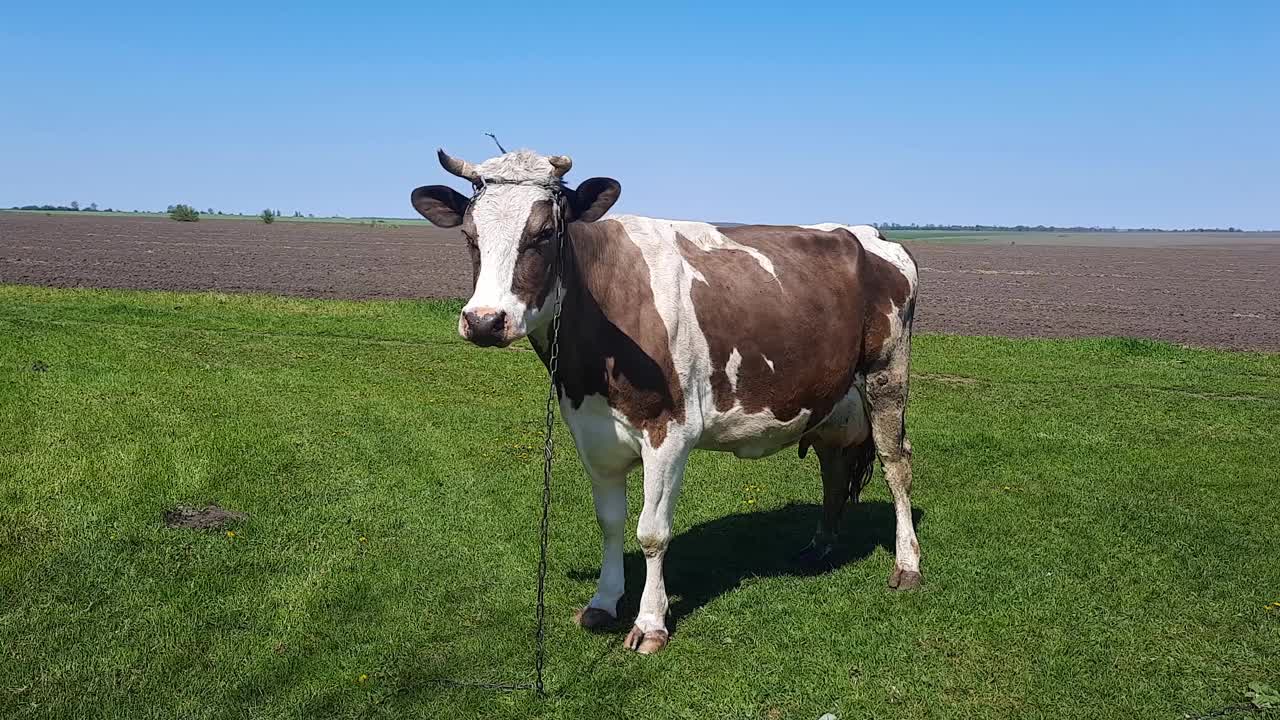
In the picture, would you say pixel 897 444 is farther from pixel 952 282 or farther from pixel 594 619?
pixel 952 282

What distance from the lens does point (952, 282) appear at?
172 feet

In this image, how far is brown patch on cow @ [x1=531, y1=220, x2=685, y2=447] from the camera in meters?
6.70

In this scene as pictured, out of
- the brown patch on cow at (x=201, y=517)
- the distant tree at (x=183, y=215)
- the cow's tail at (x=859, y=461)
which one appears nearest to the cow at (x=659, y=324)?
the cow's tail at (x=859, y=461)

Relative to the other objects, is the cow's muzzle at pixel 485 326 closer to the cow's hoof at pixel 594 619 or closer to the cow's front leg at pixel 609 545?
the cow's front leg at pixel 609 545

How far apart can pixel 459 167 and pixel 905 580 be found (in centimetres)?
476

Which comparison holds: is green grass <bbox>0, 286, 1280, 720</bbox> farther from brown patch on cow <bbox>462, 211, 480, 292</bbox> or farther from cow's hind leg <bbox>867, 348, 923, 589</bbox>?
brown patch on cow <bbox>462, 211, 480, 292</bbox>

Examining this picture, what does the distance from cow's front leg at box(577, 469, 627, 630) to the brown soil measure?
852 inches

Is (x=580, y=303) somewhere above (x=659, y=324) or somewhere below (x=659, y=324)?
above

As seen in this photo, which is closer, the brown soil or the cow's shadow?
the cow's shadow

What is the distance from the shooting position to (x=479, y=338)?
5.68m

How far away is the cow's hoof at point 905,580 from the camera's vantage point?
830cm

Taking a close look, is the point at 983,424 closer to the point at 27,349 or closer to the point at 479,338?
the point at 479,338

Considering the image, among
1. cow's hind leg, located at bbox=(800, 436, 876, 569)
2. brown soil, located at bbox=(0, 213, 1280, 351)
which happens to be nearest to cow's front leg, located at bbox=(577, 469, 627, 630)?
cow's hind leg, located at bbox=(800, 436, 876, 569)

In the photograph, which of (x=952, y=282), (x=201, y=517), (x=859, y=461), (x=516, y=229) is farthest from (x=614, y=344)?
(x=952, y=282)
